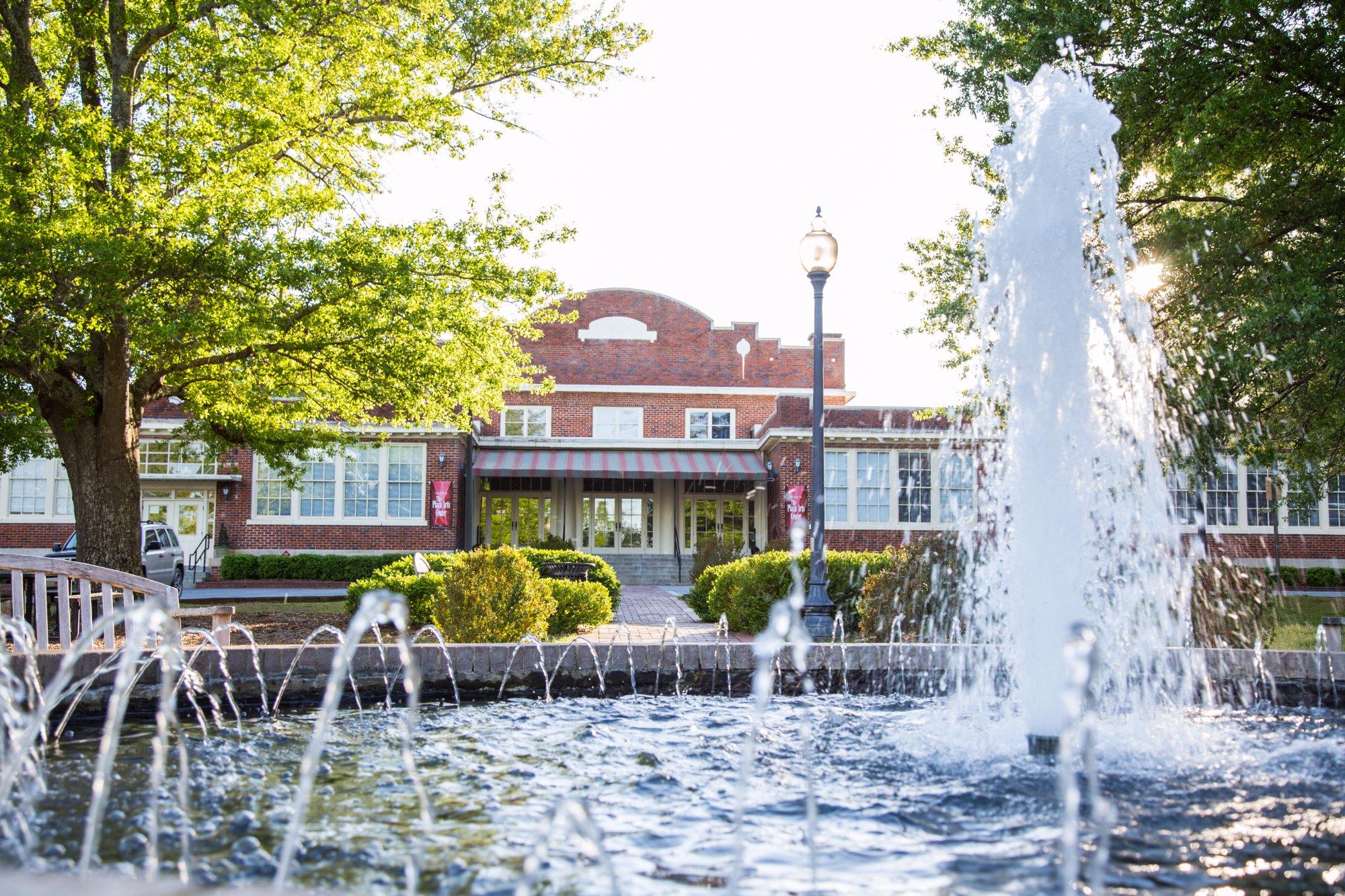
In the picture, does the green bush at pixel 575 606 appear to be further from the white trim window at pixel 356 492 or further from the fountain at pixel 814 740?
the white trim window at pixel 356 492

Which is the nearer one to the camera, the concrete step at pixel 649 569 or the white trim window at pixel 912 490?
the white trim window at pixel 912 490

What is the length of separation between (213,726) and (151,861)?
9.25 ft

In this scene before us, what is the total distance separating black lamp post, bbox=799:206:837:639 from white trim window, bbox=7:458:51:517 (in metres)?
23.8

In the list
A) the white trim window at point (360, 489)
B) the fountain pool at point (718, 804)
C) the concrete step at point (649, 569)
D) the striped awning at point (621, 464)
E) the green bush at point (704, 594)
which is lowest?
the concrete step at point (649, 569)

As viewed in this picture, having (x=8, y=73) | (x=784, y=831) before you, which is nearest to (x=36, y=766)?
(x=784, y=831)

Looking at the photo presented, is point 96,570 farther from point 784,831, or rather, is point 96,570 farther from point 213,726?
point 784,831

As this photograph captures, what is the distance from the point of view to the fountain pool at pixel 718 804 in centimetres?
340

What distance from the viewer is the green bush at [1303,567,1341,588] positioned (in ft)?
82.9

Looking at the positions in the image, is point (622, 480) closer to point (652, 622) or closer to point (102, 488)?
point (652, 622)

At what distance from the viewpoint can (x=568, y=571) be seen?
16266mm

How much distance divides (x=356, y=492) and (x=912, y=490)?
47.2 feet

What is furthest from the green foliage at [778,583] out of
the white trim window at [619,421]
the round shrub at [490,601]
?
the white trim window at [619,421]

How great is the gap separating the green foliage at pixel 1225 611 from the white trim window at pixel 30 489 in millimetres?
27655

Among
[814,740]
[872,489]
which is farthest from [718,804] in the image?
[872,489]
